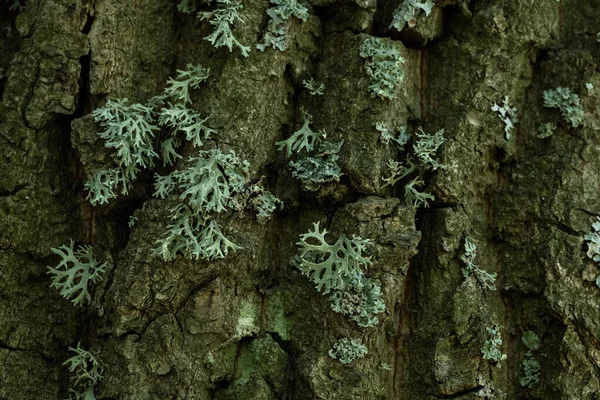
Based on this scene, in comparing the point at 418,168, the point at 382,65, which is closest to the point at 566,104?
the point at 418,168

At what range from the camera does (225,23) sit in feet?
12.5

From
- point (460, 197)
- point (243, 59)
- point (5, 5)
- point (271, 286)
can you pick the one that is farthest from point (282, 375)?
point (5, 5)

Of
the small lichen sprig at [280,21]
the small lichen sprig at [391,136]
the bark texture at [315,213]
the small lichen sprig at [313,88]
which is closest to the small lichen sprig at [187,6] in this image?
the bark texture at [315,213]

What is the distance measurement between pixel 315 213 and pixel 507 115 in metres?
1.32

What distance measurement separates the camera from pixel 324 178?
12.0ft

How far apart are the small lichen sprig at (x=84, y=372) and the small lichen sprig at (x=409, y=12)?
8.57 ft

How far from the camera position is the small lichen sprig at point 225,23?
378 centimetres

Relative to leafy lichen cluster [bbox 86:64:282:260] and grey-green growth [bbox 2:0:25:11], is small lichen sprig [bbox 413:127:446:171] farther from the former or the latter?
grey-green growth [bbox 2:0:25:11]

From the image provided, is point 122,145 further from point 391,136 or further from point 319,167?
point 391,136

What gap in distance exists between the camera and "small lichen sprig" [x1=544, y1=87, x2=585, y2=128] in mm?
3918

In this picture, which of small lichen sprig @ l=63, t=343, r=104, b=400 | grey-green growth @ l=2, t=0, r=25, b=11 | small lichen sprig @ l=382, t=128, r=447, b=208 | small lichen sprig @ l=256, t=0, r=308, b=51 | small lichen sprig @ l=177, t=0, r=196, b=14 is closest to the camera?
small lichen sprig @ l=63, t=343, r=104, b=400

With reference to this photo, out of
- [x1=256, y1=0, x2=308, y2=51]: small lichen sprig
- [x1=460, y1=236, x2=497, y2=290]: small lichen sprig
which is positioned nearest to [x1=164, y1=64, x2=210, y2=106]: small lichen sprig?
[x1=256, y1=0, x2=308, y2=51]: small lichen sprig

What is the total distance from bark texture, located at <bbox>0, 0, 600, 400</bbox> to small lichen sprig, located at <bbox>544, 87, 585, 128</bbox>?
0.18ft

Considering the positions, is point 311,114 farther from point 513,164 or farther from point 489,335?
point 489,335
